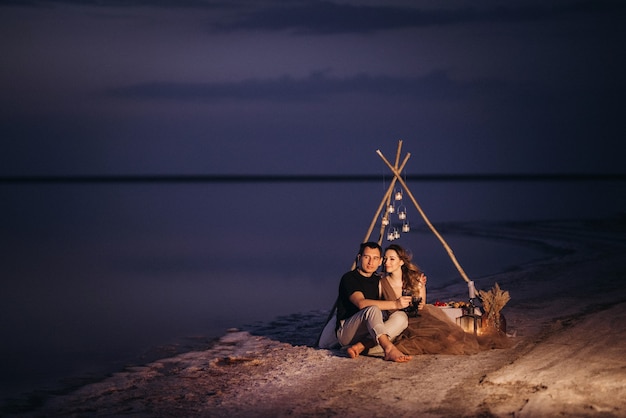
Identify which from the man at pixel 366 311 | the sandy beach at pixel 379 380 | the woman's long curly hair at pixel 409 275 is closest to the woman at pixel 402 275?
the woman's long curly hair at pixel 409 275

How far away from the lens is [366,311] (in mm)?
8930

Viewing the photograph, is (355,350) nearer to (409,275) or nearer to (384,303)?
(384,303)

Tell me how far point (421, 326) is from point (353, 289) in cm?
76

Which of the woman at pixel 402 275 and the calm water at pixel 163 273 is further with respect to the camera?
the calm water at pixel 163 273

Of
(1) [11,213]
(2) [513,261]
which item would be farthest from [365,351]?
(1) [11,213]

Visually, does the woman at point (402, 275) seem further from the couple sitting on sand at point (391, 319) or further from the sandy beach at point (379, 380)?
the sandy beach at point (379, 380)

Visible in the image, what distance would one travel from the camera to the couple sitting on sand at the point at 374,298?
8.95m

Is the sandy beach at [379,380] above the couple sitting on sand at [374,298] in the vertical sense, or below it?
below

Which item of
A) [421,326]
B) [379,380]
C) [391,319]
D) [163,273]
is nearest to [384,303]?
[391,319]

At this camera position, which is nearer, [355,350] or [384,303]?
[355,350]

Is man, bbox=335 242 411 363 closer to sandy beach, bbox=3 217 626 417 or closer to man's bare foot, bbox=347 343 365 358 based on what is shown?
man's bare foot, bbox=347 343 365 358

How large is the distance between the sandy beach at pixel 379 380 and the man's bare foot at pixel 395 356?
0.20 feet

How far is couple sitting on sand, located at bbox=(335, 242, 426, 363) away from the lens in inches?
352

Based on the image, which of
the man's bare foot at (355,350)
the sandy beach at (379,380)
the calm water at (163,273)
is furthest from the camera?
the calm water at (163,273)
